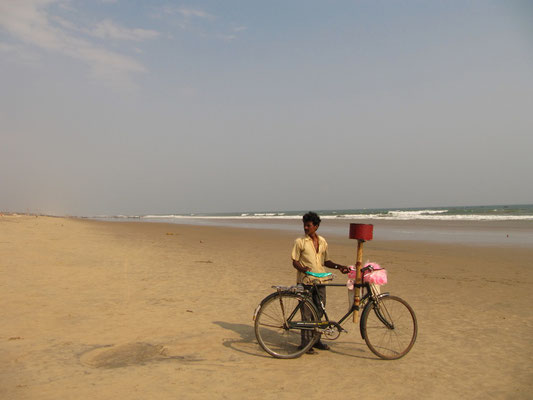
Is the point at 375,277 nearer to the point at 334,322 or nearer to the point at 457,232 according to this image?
the point at 334,322

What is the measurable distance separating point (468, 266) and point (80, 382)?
12.2m

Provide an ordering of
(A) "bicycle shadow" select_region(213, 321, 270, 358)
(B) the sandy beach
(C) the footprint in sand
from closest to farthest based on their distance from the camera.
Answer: (B) the sandy beach
(C) the footprint in sand
(A) "bicycle shadow" select_region(213, 321, 270, 358)

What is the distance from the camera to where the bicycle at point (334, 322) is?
5375 mm

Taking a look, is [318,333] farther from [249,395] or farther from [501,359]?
[501,359]

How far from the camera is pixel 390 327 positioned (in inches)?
216

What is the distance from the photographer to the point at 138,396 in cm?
423

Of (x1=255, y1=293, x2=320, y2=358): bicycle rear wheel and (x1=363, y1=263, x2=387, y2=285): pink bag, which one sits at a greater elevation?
(x1=363, y1=263, x2=387, y2=285): pink bag

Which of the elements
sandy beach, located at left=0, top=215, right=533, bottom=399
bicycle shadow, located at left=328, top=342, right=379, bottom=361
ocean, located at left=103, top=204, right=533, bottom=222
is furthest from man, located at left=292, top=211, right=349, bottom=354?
ocean, located at left=103, top=204, right=533, bottom=222

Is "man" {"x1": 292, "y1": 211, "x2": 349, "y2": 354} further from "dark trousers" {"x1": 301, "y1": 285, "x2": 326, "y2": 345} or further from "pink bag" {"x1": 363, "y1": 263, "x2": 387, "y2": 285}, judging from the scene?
"pink bag" {"x1": 363, "y1": 263, "x2": 387, "y2": 285}

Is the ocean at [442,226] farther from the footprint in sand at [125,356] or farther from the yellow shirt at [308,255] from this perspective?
the footprint in sand at [125,356]

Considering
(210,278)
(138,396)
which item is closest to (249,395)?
(138,396)

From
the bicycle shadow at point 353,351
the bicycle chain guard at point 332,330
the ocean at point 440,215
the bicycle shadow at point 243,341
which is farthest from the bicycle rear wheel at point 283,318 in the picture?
the ocean at point 440,215

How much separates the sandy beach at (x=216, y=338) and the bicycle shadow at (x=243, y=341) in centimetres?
2

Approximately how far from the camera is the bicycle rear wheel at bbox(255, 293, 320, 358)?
5.41 m
